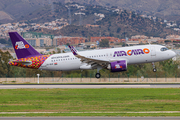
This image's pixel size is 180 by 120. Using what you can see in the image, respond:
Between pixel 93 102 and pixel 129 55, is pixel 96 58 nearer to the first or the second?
pixel 129 55

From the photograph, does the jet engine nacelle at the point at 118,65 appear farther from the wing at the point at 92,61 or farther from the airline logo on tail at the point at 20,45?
the airline logo on tail at the point at 20,45

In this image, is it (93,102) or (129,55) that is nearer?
(93,102)

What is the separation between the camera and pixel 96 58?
169 ft

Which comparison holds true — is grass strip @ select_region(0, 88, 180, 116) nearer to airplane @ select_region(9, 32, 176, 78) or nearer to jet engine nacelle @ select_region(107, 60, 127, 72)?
jet engine nacelle @ select_region(107, 60, 127, 72)

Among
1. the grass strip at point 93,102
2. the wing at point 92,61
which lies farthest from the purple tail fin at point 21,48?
the grass strip at point 93,102

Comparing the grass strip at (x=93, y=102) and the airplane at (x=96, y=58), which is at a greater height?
the airplane at (x=96, y=58)

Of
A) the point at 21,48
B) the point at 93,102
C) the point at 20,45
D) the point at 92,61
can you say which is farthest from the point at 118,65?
the point at 93,102

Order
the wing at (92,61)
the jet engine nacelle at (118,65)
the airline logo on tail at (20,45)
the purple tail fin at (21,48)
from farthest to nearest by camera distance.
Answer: the airline logo on tail at (20,45), the purple tail fin at (21,48), the wing at (92,61), the jet engine nacelle at (118,65)

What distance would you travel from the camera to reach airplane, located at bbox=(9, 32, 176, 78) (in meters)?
49.9

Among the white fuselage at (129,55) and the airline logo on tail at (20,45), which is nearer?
the white fuselage at (129,55)

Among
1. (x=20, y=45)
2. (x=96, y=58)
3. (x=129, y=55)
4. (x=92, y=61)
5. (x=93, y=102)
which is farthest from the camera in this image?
(x=20, y=45)

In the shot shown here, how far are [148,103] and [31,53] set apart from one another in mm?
28106

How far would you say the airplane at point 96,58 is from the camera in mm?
49938

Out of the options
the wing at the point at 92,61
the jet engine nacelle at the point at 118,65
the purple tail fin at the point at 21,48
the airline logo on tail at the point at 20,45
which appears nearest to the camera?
the jet engine nacelle at the point at 118,65
